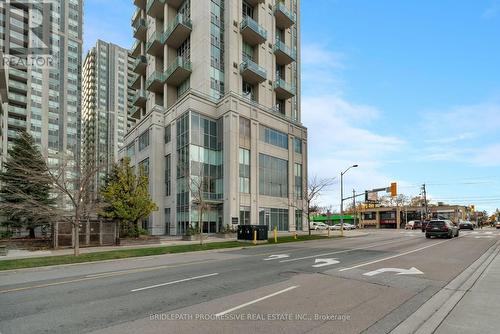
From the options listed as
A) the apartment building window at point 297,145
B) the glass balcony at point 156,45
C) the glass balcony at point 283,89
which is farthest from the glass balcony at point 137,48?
the apartment building window at point 297,145

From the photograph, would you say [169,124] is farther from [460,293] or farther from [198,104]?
[460,293]

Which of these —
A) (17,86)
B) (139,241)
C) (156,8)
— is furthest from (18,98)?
(139,241)

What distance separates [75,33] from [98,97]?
103 feet

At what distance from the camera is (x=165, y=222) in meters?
42.2

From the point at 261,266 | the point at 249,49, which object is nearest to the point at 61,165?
the point at 261,266

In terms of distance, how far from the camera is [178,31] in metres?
43.8

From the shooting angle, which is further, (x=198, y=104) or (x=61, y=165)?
(x=198, y=104)

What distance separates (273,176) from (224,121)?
32.3ft

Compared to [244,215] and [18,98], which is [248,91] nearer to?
[244,215]

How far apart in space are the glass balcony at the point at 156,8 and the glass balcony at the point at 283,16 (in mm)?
15767

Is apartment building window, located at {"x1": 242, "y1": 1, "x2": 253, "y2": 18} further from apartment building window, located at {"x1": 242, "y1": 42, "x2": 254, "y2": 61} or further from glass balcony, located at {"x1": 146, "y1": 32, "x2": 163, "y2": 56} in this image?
glass balcony, located at {"x1": 146, "y1": 32, "x2": 163, "y2": 56}

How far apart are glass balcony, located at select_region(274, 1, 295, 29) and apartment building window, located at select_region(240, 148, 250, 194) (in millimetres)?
21374

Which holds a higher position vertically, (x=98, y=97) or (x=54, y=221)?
(x=98, y=97)

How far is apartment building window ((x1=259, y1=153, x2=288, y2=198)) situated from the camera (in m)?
42.6
